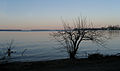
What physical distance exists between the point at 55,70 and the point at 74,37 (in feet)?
18.0

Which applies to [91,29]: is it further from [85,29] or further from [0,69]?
[0,69]

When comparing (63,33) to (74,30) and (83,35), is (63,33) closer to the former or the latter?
(74,30)

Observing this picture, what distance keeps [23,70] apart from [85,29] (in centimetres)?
658

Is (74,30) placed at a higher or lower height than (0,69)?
higher

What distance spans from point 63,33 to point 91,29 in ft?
8.19

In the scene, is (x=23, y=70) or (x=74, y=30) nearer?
(x=23, y=70)

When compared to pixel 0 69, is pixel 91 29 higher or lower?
higher

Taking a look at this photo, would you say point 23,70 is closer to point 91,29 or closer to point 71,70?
point 71,70

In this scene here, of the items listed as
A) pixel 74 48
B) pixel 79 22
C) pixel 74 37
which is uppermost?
pixel 79 22

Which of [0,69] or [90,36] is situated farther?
[90,36]

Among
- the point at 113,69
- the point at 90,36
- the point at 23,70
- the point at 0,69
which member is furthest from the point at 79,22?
the point at 0,69

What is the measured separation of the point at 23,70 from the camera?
7.66 m

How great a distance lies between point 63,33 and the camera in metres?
12.5

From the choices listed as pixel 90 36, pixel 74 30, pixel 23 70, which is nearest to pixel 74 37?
pixel 74 30
